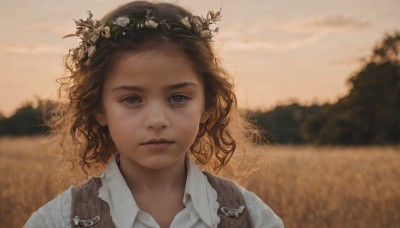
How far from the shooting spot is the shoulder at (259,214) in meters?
2.33

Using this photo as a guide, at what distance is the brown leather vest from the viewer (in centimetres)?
212

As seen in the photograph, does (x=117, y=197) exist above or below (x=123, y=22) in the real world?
below

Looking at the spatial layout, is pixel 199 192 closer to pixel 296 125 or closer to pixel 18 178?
pixel 18 178

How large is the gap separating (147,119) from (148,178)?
0.35m

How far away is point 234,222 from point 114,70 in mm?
777

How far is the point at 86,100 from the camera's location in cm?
242

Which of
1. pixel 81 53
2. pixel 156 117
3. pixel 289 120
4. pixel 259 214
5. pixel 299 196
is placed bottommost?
pixel 289 120

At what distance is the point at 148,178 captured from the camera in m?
2.29

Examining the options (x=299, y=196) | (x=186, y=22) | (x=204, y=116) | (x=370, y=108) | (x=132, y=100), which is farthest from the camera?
(x=370, y=108)

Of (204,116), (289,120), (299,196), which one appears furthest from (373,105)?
(204,116)

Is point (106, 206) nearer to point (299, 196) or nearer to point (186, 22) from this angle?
point (186, 22)

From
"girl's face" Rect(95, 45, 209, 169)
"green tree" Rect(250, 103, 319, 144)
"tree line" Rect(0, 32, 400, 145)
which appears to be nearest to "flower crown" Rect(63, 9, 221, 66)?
"girl's face" Rect(95, 45, 209, 169)

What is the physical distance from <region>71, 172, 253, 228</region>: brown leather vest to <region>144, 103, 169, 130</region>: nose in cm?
40

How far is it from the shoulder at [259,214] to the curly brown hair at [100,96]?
44 cm
